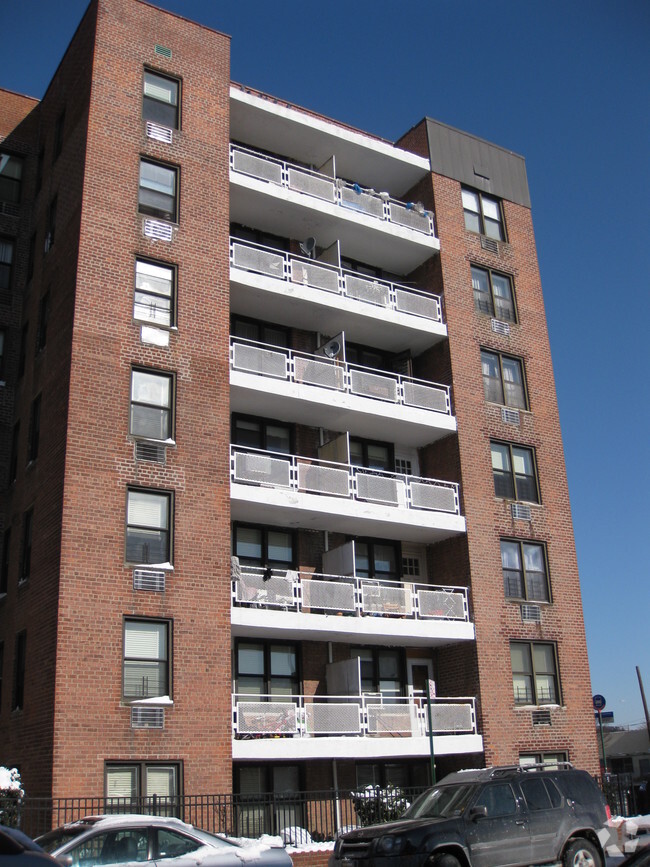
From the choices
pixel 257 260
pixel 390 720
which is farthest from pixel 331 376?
pixel 390 720

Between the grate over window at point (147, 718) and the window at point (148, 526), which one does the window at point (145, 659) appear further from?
the window at point (148, 526)

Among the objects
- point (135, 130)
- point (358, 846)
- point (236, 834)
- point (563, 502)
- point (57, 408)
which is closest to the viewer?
point (358, 846)

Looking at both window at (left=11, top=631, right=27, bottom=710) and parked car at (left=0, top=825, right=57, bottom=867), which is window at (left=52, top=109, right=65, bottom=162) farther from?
parked car at (left=0, top=825, right=57, bottom=867)

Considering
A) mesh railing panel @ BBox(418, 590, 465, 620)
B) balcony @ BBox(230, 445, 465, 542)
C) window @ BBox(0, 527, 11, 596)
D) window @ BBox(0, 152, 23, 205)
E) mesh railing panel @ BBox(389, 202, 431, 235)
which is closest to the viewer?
balcony @ BBox(230, 445, 465, 542)

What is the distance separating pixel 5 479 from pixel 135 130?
9747 mm

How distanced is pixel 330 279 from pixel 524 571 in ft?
32.5

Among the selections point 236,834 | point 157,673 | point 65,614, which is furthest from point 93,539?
point 236,834

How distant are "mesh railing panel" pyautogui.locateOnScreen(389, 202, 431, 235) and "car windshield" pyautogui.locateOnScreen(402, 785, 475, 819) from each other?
18.3 m

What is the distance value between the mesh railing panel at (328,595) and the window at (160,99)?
1264 cm

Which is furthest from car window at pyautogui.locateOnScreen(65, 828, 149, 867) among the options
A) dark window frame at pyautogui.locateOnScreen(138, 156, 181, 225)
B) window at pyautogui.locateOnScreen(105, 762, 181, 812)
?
dark window frame at pyautogui.locateOnScreen(138, 156, 181, 225)

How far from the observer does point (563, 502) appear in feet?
93.4

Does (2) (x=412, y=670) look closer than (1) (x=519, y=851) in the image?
No

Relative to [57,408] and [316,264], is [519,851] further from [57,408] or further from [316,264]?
[316,264]

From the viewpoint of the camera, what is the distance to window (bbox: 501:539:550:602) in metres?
26.5
